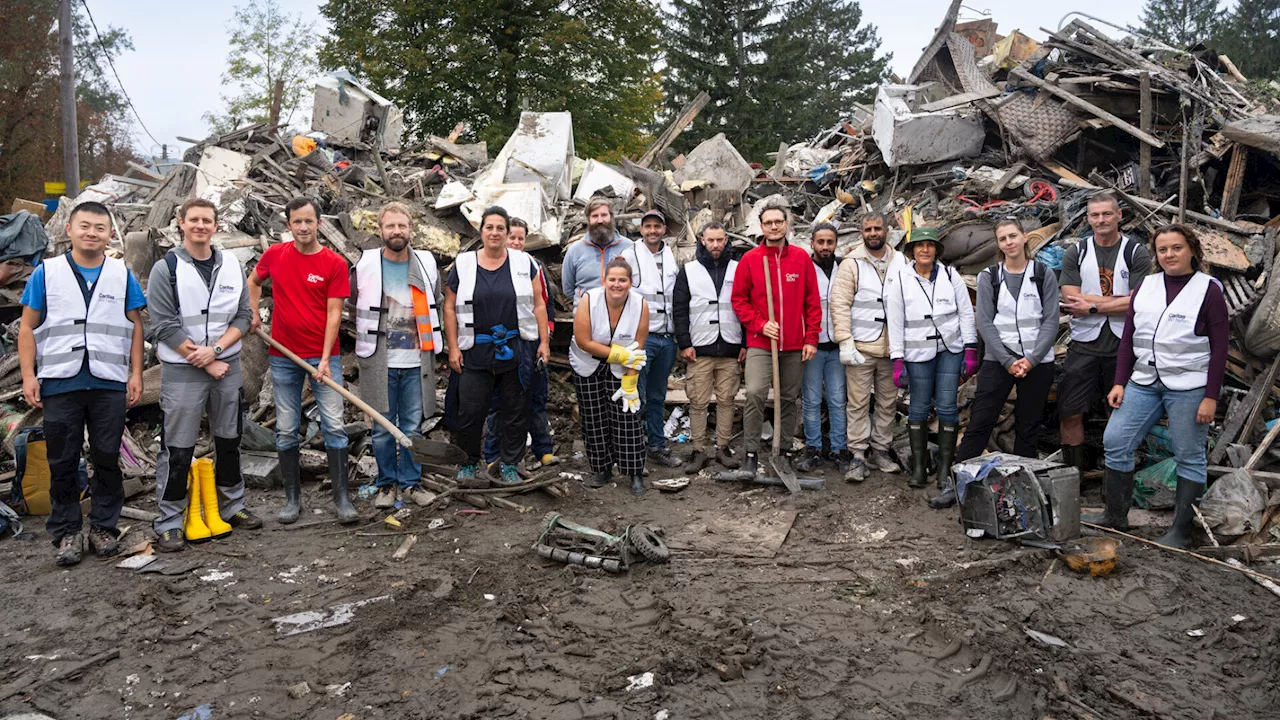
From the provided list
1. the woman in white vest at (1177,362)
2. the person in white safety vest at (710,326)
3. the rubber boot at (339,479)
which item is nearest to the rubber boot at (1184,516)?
the woman in white vest at (1177,362)

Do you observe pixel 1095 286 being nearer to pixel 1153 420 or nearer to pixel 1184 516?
pixel 1153 420

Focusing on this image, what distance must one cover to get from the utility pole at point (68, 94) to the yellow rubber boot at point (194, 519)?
526 inches

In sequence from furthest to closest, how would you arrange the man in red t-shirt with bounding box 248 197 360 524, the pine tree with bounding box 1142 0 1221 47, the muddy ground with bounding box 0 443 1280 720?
the pine tree with bounding box 1142 0 1221 47 < the man in red t-shirt with bounding box 248 197 360 524 < the muddy ground with bounding box 0 443 1280 720

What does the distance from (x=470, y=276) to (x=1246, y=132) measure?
7.21 meters

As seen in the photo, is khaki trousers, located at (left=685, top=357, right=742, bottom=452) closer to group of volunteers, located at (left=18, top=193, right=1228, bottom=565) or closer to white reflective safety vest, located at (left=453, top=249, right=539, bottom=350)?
group of volunteers, located at (left=18, top=193, right=1228, bottom=565)

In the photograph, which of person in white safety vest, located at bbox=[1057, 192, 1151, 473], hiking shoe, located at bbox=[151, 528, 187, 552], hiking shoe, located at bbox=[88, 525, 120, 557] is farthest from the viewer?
person in white safety vest, located at bbox=[1057, 192, 1151, 473]

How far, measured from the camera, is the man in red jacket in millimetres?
6777

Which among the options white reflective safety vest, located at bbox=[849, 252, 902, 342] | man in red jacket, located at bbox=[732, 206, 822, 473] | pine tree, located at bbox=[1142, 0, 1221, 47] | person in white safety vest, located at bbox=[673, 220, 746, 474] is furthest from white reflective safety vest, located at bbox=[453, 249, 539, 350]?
pine tree, located at bbox=[1142, 0, 1221, 47]

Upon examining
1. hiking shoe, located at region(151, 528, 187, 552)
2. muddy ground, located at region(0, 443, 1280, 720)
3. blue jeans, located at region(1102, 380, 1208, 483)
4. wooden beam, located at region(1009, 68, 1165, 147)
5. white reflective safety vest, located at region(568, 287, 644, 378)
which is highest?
wooden beam, located at region(1009, 68, 1165, 147)

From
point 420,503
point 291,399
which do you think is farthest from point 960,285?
point 291,399

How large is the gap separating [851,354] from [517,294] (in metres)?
2.73

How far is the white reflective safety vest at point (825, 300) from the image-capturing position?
6953mm

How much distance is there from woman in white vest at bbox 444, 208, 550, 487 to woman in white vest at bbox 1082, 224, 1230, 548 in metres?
4.15

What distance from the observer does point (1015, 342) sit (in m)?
6.12
